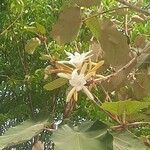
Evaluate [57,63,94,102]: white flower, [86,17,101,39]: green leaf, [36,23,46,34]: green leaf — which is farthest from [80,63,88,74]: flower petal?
[36,23,46,34]: green leaf

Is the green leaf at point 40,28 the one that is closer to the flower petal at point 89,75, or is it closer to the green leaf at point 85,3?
the green leaf at point 85,3

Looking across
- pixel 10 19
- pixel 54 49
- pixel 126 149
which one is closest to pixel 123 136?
pixel 126 149

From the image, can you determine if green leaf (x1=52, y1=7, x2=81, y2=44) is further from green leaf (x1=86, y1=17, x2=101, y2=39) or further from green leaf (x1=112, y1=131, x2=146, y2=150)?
green leaf (x1=112, y1=131, x2=146, y2=150)

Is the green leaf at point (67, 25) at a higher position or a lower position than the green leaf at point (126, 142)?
higher

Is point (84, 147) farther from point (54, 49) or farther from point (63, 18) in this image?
point (54, 49)

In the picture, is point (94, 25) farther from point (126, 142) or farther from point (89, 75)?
point (126, 142)

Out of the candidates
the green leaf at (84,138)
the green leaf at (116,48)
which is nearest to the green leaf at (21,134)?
the green leaf at (84,138)
